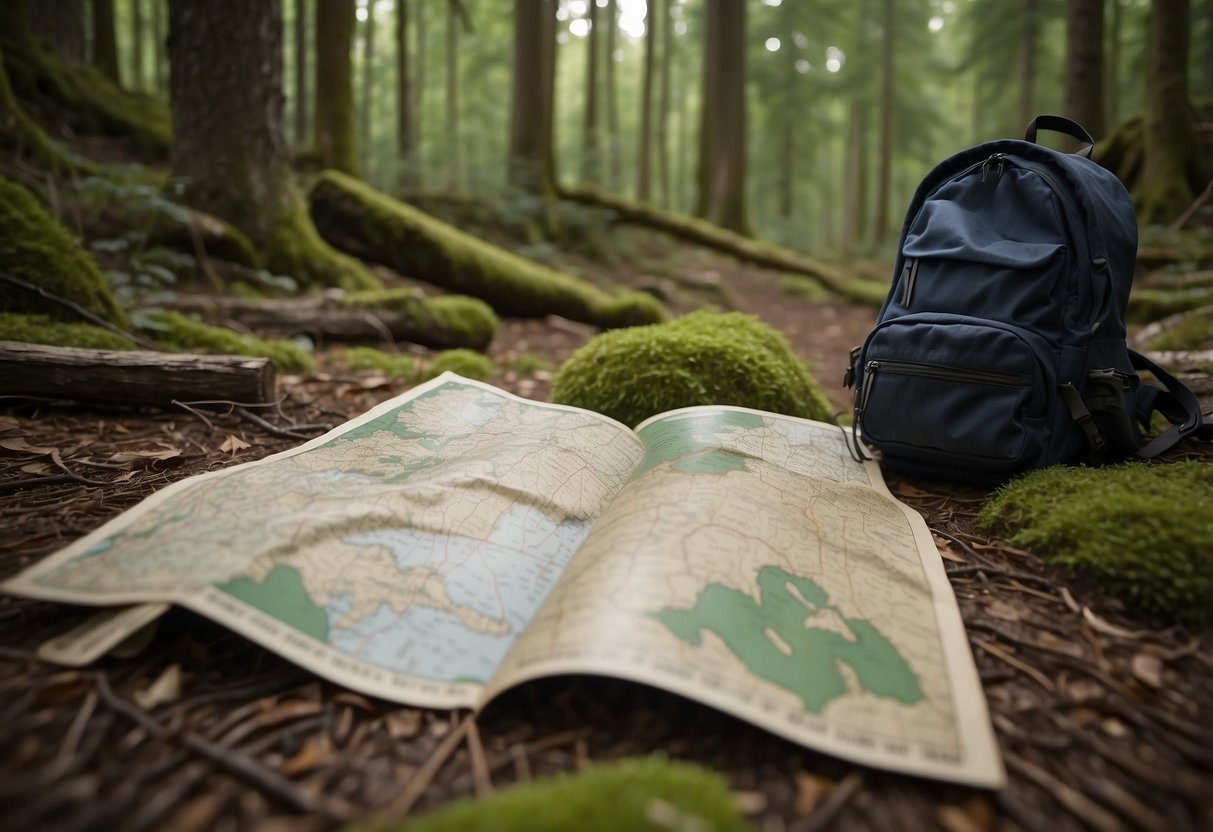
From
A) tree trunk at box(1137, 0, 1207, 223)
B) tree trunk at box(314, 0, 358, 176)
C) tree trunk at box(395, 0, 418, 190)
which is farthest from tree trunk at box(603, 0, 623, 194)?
tree trunk at box(1137, 0, 1207, 223)

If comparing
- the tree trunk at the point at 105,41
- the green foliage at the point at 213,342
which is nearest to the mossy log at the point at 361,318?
the green foliage at the point at 213,342

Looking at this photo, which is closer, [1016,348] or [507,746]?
[507,746]

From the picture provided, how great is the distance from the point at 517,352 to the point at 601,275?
436cm

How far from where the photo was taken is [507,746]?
1.14m

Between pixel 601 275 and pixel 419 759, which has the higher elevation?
pixel 601 275

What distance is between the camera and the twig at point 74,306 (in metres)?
2.94

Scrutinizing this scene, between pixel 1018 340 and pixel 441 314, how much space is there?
137 inches

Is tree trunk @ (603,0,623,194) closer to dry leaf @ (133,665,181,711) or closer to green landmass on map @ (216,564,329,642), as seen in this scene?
green landmass on map @ (216,564,329,642)

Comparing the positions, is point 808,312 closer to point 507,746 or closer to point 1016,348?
point 1016,348

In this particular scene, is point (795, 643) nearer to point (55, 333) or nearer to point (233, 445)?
point (233, 445)

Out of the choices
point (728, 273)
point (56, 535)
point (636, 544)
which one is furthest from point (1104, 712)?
point (728, 273)

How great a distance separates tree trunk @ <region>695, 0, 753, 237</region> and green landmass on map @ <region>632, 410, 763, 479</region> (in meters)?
10.3

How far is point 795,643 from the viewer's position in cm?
128

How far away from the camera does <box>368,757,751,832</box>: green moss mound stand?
87 centimetres
